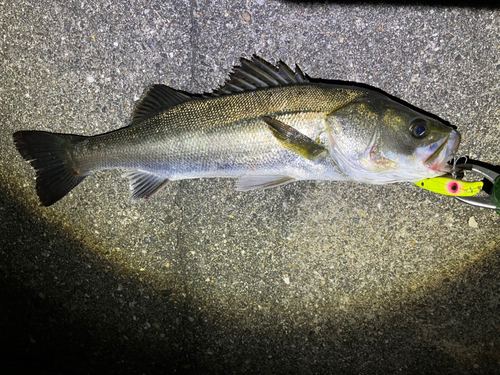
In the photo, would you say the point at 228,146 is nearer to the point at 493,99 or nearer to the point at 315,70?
the point at 315,70

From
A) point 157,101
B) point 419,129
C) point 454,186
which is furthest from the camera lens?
point 157,101

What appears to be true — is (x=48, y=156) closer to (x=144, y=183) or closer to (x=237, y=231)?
(x=144, y=183)

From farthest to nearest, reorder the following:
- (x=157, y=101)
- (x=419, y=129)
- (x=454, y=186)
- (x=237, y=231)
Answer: (x=237, y=231) → (x=157, y=101) → (x=454, y=186) → (x=419, y=129)

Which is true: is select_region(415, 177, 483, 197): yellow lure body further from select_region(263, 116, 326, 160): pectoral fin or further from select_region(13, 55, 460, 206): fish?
select_region(263, 116, 326, 160): pectoral fin

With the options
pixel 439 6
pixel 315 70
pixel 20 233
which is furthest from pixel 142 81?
pixel 439 6

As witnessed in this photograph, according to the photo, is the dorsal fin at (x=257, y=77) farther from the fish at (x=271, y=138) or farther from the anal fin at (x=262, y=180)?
the anal fin at (x=262, y=180)

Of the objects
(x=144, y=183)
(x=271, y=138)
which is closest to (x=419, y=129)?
(x=271, y=138)
